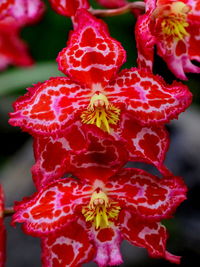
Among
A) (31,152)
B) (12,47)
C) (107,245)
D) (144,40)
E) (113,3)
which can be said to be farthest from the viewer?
(31,152)

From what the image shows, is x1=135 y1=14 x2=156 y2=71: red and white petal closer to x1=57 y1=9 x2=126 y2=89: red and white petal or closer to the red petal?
x1=57 y1=9 x2=126 y2=89: red and white petal

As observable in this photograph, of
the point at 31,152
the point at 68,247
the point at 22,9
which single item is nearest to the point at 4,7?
the point at 22,9

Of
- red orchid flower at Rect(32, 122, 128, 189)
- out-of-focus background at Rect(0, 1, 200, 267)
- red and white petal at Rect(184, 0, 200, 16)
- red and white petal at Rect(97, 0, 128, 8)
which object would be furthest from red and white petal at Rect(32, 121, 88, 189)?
out-of-focus background at Rect(0, 1, 200, 267)

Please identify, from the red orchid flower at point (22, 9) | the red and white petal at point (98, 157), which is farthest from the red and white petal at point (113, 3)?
the red and white petal at point (98, 157)

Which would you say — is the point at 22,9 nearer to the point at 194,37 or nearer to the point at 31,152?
the point at 194,37

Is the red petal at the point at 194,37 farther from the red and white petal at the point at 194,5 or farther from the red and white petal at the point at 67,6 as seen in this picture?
the red and white petal at the point at 67,6

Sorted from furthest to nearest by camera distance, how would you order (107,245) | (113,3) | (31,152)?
(31,152)
(113,3)
(107,245)

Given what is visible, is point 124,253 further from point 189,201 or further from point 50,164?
point 50,164
